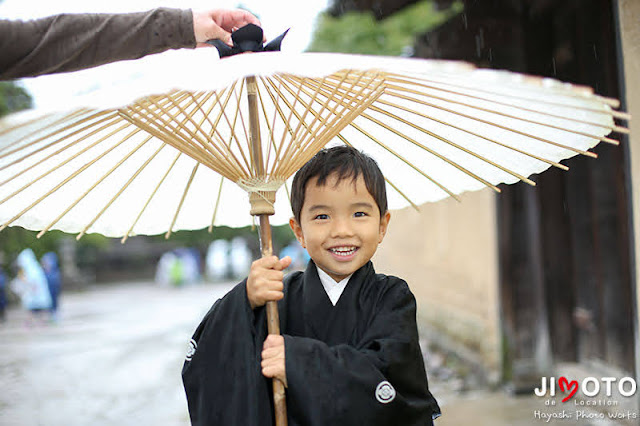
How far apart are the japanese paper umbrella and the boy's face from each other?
133 millimetres

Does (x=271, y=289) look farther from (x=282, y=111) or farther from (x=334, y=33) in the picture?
(x=334, y=33)

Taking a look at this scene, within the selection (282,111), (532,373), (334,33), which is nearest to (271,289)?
(282,111)

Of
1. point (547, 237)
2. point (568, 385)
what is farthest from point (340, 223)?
point (547, 237)

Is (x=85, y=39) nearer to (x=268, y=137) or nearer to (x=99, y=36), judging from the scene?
(x=99, y=36)

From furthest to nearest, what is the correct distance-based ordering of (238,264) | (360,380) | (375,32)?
(238,264), (375,32), (360,380)

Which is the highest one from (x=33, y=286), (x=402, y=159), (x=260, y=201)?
(x=402, y=159)

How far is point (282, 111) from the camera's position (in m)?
2.18

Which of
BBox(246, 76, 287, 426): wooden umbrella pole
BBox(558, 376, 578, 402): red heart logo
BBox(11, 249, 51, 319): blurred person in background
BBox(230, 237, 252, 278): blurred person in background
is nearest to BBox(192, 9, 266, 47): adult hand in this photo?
BBox(246, 76, 287, 426): wooden umbrella pole

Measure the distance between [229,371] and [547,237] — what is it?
4.38m

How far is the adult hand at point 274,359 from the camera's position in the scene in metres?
1.70

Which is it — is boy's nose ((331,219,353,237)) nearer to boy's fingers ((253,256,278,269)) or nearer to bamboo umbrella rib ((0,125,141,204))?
boy's fingers ((253,256,278,269))

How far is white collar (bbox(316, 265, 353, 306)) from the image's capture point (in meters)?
1.94

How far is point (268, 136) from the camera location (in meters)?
2.16

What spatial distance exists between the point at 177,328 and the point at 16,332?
3.49m
